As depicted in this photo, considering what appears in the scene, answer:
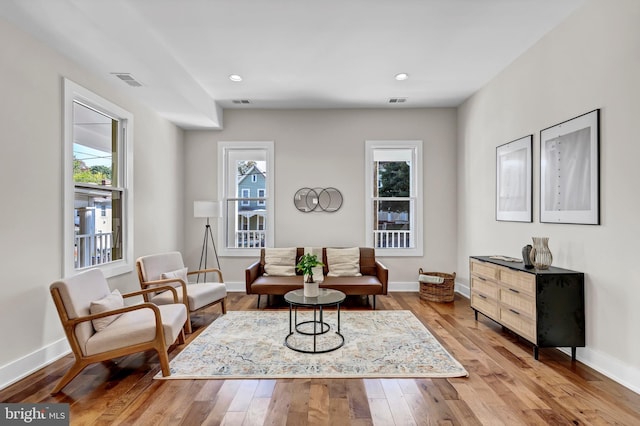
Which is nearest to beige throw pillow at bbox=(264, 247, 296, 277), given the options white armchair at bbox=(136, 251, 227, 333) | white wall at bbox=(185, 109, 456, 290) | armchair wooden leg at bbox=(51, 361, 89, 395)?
white wall at bbox=(185, 109, 456, 290)

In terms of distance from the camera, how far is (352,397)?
88.3 inches

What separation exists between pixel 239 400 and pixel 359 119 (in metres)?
4.43

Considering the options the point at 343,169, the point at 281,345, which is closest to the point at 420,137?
the point at 343,169

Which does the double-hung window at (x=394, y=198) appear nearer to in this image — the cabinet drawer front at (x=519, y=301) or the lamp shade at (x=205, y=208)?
the cabinet drawer front at (x=519, y=301)

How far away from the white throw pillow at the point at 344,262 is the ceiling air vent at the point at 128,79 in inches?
130

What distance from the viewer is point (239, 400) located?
87.4 inches

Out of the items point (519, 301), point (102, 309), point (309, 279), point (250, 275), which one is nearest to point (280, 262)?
point (250, 275)

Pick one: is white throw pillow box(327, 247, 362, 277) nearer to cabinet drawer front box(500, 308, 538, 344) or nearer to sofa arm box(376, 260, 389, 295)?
sofa arm box(376, 260, 389, 295)

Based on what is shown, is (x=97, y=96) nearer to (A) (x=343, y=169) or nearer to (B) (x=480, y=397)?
(A) (x=343, y=169)

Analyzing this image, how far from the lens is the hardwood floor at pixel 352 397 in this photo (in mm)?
2016

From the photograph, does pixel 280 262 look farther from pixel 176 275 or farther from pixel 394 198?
pixel 394 198

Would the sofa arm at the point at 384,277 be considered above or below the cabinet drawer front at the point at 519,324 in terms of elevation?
above

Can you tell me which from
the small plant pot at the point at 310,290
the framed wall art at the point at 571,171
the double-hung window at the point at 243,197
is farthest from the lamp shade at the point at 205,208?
the framed wall art at the point at 571,171

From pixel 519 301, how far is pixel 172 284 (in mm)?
3734
